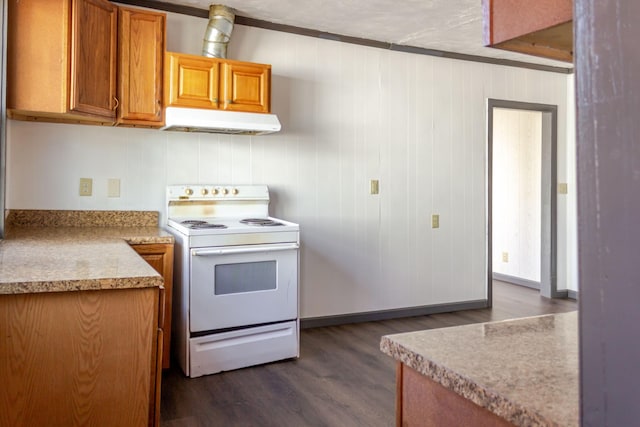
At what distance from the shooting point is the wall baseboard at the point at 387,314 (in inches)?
161

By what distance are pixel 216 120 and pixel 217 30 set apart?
25.8 inches

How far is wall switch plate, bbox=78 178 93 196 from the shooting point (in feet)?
11.0

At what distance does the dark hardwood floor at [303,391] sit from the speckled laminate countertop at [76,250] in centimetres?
86

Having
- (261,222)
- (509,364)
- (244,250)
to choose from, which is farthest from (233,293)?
(509,364)

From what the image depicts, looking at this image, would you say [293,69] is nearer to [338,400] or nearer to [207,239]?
[207,239]

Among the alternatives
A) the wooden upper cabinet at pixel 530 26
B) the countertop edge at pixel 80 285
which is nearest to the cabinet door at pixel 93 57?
the countertop edge at pixel 80 285

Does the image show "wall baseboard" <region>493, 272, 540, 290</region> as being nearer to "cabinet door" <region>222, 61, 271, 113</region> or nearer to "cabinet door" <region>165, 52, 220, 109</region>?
"cabinet door" <region>222, 61, 271, 113</region>

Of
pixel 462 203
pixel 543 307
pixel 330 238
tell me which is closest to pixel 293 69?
pixel 330 238

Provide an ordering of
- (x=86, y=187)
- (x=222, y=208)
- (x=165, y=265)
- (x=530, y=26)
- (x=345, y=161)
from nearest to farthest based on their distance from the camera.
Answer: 1. (x=530, y=26)
2. (x=165, y=265)
3. (x=86, y=187)
4. (x=222, y=208)
5. (x=345, y=161)

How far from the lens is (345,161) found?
13.8 ft

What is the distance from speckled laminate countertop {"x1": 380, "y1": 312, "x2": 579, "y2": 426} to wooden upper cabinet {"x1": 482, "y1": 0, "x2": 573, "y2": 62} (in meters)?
0.45

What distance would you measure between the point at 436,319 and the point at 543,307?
1144 mm

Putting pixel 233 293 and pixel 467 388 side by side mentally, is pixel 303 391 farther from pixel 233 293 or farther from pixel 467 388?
pixel 467 388

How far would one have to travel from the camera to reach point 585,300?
46 centimetres
